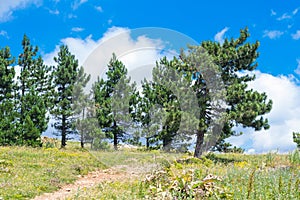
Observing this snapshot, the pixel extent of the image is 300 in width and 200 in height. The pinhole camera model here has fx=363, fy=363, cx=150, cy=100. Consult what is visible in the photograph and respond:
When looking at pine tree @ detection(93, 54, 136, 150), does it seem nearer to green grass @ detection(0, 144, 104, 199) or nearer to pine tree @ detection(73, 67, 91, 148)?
pine tree @ detection(73, 67, 91, 148)

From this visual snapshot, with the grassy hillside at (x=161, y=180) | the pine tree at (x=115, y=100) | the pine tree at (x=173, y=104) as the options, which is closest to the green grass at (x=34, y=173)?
the grassy hillside at (x=161, y=180)

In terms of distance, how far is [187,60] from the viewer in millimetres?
20516

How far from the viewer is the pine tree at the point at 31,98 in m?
28.8

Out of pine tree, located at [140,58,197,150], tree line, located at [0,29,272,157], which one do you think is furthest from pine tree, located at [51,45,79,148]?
pine tree, located at [140,58,197,150]

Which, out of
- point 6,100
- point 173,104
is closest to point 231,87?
point 173,104

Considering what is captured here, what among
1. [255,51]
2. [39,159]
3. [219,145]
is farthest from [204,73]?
[39,159]

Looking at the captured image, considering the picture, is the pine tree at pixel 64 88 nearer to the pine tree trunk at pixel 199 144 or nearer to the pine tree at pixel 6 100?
the pine tree at pixel 6 100

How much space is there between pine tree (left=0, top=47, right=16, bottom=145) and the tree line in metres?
0.07

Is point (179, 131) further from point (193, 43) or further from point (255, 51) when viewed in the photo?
point (255, 51)

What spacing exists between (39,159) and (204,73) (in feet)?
32.3

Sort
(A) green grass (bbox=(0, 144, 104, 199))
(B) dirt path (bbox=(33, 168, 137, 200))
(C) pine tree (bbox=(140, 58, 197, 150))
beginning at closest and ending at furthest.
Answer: (B) dirt path (bbox=(33, 168, 137, 200)) → (A) green grass (bbox=(0, 144, 104, 199)) → (C) pine tree (bbox=(140, 58, 197, 150))

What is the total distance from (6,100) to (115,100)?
9014 millimetres

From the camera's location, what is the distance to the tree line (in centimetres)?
2017

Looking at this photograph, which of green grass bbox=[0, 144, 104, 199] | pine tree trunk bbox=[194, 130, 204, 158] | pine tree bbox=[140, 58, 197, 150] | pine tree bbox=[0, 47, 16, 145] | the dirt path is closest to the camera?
the dirt path
